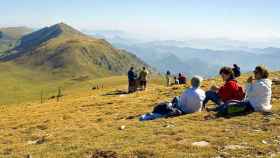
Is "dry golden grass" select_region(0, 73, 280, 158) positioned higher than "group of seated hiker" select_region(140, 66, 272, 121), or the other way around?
"group of seated hiker" select_region(140, 66, 272, 121)

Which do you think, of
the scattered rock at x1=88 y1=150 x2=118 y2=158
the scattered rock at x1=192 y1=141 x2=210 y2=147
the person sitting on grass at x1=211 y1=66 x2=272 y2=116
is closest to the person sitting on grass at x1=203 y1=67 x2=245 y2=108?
the person sitting on grass at x1=211 y1=66 x2=272 y2=116

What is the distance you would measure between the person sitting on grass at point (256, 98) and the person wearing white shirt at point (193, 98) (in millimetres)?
1304

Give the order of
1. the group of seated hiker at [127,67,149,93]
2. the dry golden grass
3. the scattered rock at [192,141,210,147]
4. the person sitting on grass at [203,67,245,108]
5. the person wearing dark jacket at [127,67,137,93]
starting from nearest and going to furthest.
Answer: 1. the dry golden grass
2. the scattered rock at [192,141,210,147]
3. the person sitting on grass at [203,67,245,108]
4. the person wearing dark jacket at [127,67,137,93]
5. the group of seated hiker at [127,67,149,93]

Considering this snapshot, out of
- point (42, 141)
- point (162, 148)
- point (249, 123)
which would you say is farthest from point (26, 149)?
point (249, 123)

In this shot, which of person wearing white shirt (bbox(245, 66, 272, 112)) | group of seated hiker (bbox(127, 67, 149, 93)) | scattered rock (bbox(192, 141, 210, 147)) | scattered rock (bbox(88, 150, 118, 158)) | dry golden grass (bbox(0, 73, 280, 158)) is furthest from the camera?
group of seated hiker (bbox(127, 67, 149, 93))

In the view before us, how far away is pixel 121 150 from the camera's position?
15266 millimetres

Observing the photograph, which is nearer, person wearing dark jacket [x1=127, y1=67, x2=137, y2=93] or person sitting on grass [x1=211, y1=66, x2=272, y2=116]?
person sitting on grass [x1=211, y1=66, x2=272, y2=116]

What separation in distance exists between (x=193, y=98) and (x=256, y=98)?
294 cm

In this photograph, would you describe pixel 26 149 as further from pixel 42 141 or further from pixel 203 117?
pixel 203 117

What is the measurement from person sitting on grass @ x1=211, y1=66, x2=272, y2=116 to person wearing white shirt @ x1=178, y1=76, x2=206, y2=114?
4.28 feet

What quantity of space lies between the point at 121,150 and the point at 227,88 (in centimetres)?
814

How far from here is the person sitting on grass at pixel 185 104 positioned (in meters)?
21.6

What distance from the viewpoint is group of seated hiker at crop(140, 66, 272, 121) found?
66.5 feet

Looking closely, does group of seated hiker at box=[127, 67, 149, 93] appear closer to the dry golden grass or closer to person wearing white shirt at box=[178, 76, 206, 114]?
person wearing white shirt at box=[178, 76, 206, 114]
